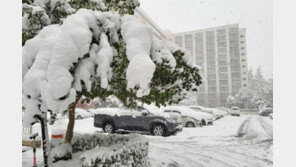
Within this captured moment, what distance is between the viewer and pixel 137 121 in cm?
1012

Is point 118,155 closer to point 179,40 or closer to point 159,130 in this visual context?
point 159,130

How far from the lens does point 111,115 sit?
1045 cm

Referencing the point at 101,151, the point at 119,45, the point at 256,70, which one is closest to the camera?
the point at 119,45

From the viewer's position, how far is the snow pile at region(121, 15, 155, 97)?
236 centimetres

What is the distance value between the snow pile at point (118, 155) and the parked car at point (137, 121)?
5348 mm

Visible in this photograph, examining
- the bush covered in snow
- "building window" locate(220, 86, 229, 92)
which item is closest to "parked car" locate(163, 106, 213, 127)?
the bush covered in snow

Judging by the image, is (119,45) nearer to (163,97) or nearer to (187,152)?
(163,97)

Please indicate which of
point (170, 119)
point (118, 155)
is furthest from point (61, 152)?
point (170, 119)

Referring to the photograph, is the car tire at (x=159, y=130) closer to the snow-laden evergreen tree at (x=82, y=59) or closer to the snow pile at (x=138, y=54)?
the snow-laden evergreen tree at (x=82, y=59)

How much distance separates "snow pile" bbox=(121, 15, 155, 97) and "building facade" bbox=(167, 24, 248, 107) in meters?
56.3

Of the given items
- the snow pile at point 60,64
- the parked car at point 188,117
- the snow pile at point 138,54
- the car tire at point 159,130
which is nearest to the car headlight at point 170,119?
the car tire at point 159,130

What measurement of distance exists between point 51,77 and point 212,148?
23.5ft

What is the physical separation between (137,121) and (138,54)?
26.1ft

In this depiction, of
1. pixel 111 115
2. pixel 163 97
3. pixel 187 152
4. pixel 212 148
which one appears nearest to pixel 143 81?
pixel 163 97
